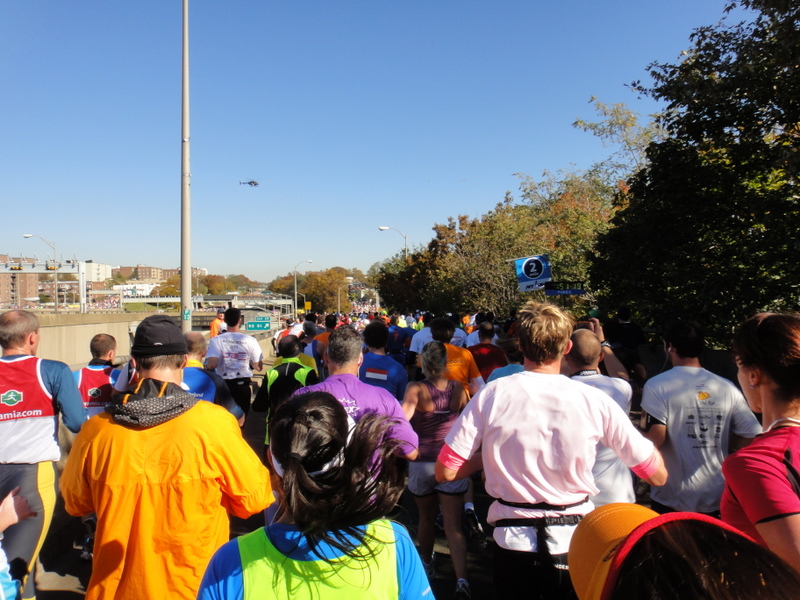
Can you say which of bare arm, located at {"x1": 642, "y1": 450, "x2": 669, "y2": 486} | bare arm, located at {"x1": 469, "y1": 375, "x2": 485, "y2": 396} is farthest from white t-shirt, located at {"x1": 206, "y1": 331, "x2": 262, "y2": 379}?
bare arm, located at {"x1": 642, "y1": 450, "x2": 669, "y2": 486}

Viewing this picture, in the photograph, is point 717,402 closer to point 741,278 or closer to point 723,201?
point 741,278

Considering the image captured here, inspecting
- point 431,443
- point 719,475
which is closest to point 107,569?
point 431,443

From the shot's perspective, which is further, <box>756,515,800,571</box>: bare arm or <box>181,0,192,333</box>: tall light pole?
<box>181,0,192,333</box>: tall light pole

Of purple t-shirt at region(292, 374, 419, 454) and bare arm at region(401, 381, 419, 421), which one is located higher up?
purple t-shirt at region(292, 374, 419, 454)

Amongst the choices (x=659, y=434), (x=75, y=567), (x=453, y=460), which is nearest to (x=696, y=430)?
(x=659, y=434)

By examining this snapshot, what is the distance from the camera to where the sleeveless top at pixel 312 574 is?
140cm

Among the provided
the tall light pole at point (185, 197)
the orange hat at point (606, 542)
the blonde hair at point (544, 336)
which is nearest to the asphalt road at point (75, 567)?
the blonde hair at point (544, 336)

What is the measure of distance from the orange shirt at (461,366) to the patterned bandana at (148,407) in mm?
3537

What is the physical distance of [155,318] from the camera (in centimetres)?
252

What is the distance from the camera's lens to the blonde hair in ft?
8.71

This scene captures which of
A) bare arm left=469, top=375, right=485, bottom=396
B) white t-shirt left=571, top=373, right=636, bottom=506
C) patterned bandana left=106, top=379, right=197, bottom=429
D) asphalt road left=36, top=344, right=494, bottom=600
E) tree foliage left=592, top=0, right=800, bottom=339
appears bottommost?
asphalt road left=36, top=344, right=494, bottom=600

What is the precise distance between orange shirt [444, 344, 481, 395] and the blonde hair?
2847mm

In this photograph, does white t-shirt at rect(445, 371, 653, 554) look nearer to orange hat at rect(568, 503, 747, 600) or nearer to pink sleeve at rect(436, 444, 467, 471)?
pink sleeve at rect(436, 444, 467, 471)

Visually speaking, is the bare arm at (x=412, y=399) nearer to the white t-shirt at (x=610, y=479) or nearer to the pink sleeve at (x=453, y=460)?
the white t-shirt at (x=610, y=479)
